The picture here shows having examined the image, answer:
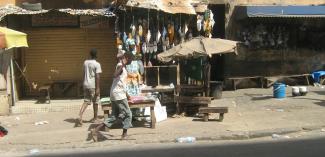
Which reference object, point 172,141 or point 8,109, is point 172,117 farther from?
point 8,109

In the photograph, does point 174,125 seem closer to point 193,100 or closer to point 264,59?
point 193,100

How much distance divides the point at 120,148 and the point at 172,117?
3498 mm

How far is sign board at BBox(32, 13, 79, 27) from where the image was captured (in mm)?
17094

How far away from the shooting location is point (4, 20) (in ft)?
53.2

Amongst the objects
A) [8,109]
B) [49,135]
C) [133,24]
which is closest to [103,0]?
[133,24]

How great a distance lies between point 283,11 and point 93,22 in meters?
6.23

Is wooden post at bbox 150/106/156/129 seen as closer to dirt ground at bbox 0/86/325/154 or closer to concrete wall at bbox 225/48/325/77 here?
dirt ground at bbox 0/86/325/154

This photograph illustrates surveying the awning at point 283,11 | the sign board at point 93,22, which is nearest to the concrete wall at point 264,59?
the awning at point 283,11

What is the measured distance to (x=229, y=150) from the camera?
9945mm

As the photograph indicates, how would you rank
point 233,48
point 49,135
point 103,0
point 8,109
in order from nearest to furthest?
point 49,135
point 233,48
point 8,109
point 103,0

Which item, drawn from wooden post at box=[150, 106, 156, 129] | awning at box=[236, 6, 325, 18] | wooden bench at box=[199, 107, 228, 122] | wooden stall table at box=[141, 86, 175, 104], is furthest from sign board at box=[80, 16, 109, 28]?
wooden post at box=[150, 106, 156, 129]

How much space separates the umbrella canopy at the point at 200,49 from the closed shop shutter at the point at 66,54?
4.34 meters

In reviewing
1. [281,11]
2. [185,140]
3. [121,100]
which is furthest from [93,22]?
[185,140]

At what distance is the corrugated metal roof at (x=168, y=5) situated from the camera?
15.4 m
